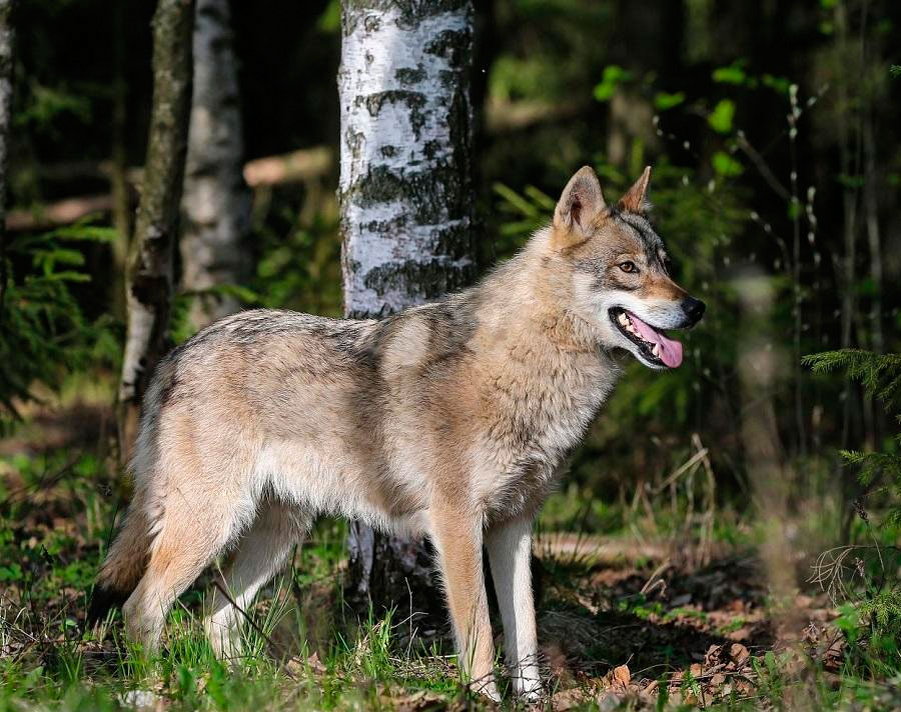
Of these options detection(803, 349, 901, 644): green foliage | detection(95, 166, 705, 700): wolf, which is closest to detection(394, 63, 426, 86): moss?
detection(95, 166, 705, 700): wolf

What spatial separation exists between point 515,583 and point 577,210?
1705mm

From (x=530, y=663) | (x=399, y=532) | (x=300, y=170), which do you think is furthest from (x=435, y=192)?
(x=300, y=170)

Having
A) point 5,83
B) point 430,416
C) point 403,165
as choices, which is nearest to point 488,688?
point 430,416

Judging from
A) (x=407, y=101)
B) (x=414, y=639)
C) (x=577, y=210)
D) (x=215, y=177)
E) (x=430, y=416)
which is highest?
(x=407, y=101)

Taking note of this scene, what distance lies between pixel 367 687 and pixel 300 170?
9.65 meters

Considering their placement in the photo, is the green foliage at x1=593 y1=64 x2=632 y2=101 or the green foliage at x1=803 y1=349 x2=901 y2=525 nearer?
the green foliage at x1=803 y1=349 x2=901 y2=525

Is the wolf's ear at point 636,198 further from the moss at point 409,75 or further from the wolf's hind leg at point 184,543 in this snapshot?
the wolf's hind leg at point 184,543

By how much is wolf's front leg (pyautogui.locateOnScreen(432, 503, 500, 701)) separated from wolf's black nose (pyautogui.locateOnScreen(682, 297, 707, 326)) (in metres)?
1.25

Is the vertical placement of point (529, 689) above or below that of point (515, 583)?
below

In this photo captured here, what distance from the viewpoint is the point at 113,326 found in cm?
728

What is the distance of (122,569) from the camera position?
4.93 metres

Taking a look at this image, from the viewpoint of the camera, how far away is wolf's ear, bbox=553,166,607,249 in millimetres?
4754

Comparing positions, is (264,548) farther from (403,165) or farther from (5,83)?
(5,83)

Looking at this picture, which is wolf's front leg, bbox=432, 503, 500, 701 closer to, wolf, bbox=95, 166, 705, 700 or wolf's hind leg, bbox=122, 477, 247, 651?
wolf, bbox=95, 166, 705, 700
